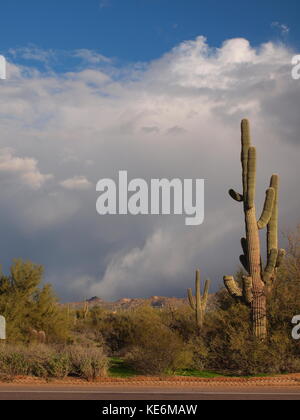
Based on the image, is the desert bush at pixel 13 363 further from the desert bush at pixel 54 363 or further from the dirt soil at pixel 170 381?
the dirt soil at pixel 170 381

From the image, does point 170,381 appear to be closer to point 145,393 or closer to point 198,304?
point 145,393

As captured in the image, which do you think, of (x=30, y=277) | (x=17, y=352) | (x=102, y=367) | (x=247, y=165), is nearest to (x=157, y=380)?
(x=102, y=367)

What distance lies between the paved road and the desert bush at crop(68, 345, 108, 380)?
7.09 ft

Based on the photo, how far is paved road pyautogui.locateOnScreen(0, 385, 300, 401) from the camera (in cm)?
1471

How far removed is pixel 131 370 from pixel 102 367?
2.30 m

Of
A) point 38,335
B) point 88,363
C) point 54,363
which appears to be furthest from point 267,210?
point 38,335

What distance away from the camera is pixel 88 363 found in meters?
20.4

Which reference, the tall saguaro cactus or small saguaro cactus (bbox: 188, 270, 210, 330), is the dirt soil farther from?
small saguaro cactus (bbox: 188, 270, 210, 330)

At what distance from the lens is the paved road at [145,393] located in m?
14.7

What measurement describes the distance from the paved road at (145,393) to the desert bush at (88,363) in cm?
216

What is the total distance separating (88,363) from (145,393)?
5075 mm

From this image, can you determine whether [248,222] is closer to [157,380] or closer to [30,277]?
[157,380]

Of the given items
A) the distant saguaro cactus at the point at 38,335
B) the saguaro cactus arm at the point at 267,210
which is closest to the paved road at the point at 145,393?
the saguaro cactus arm at the point at 267,210

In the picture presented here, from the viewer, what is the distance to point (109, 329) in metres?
37.3
